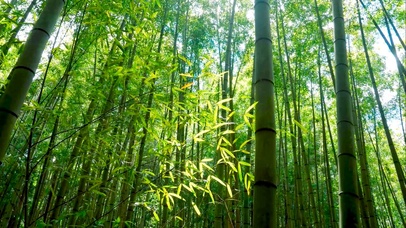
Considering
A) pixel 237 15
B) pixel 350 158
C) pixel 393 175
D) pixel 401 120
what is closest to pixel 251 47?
pixel 237 15

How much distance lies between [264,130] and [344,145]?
0.54 m

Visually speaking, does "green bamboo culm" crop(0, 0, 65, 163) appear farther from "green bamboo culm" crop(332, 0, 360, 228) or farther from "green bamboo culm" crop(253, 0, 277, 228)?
"green bamboo culm" crop(332, 0, 360, 228)

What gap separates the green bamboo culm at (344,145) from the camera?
1355 millimetres

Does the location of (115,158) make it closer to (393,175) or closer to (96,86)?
(96,86)

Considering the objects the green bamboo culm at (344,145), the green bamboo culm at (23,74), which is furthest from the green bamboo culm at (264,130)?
the green bamboo culm at (23,74)

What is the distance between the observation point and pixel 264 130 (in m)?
1.22

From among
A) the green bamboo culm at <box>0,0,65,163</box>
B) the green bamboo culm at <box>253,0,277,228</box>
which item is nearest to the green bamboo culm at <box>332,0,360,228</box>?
the green bamboo culm at <box>253,0,277,228</box>

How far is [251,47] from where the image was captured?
6.62m

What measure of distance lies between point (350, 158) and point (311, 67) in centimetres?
558

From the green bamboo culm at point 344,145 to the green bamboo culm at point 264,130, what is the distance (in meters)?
0.46

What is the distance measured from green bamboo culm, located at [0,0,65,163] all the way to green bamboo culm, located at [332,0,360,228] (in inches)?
53.0

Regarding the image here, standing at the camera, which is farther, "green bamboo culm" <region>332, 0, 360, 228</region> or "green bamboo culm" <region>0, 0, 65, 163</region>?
"green bamboo culm" <region>332, 0, 360, 228</region>

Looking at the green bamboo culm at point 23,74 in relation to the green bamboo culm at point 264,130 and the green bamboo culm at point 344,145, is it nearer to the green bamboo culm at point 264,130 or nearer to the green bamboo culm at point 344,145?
the green bamboo culm at point 264,130

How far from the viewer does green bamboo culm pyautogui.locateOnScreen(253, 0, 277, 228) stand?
3.57 feet
